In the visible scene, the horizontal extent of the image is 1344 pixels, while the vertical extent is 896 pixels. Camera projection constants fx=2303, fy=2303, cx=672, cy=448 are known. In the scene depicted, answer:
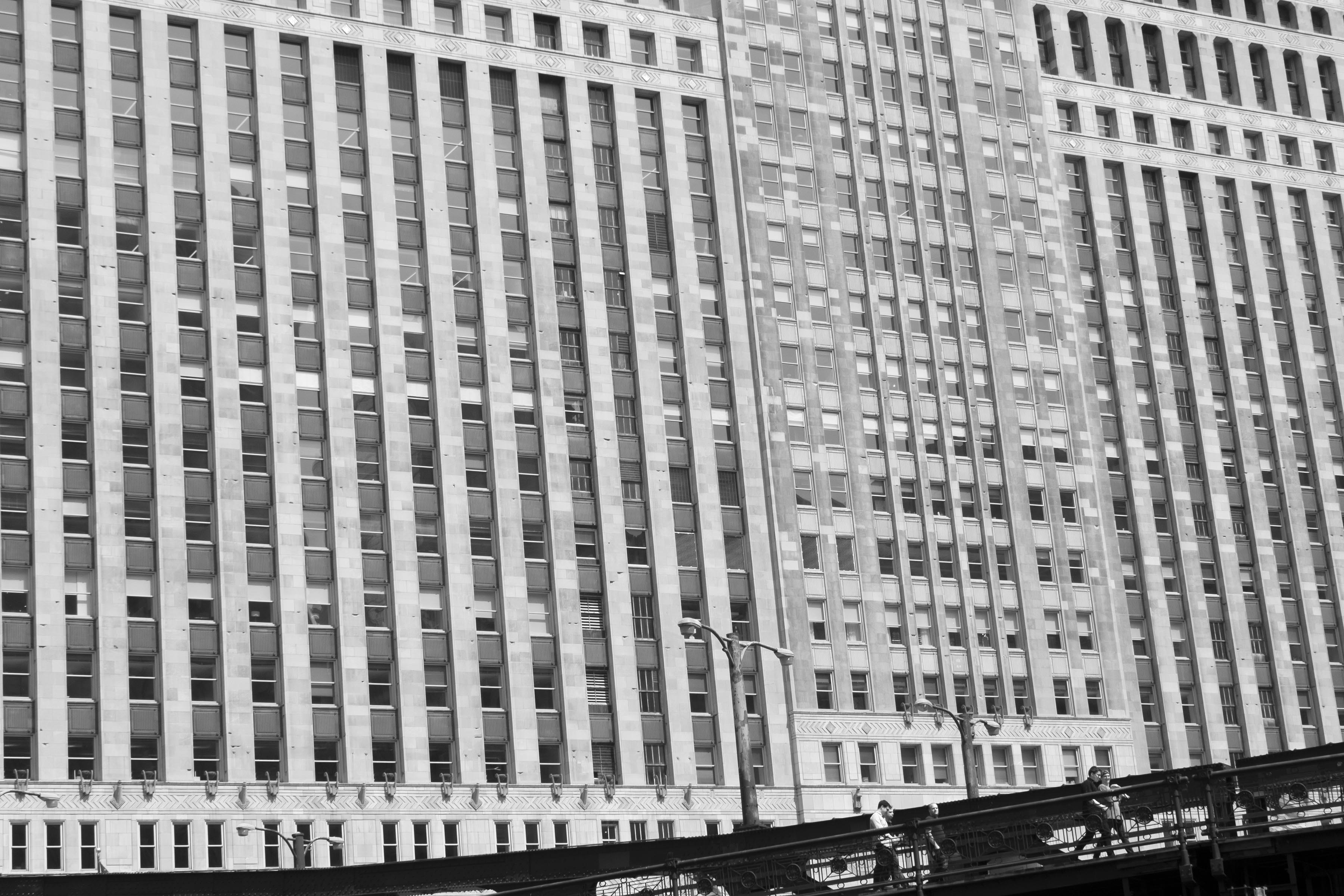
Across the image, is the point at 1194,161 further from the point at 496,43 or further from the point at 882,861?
the point at 882,861

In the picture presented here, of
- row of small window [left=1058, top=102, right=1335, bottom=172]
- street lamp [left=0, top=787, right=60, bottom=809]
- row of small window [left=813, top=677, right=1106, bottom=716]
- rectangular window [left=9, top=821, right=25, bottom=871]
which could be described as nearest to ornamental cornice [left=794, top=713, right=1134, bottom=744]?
row of small window [left=813, top=677, right=1106, bottom=716]

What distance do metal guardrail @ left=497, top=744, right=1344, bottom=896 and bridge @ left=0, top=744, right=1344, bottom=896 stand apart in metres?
0.03

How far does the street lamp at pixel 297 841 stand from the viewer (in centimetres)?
8244

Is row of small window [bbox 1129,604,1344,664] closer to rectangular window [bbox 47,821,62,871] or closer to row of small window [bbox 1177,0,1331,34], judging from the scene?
row of small window [bbox 1177,0,1331,34]

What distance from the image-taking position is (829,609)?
342ft

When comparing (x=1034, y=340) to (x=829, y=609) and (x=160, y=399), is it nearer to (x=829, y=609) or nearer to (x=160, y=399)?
(x=829, y=609)

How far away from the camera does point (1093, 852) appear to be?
38.4m

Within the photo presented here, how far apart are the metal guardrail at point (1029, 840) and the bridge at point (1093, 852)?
3 centimetres

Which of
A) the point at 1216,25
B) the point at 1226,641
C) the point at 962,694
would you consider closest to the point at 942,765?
the point at 962,694

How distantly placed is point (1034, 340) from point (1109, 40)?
19808 mm

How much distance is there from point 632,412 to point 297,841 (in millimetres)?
28508

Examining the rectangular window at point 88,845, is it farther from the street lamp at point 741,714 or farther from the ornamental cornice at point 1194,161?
the ornamental cornice at point 1194,161

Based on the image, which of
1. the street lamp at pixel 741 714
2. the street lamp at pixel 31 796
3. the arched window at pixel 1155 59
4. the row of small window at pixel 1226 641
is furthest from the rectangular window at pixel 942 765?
the arched window at pixel 1155 59

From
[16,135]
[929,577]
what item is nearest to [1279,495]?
[929,577]
